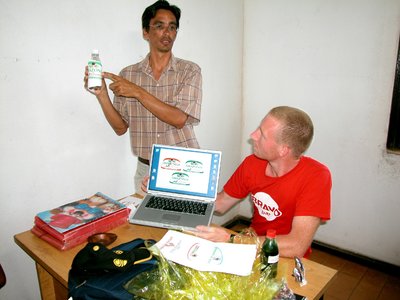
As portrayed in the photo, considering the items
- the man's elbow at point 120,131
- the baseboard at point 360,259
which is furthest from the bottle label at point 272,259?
the baseboard at point 360,259

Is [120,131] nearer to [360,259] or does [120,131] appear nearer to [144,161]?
[144,161]

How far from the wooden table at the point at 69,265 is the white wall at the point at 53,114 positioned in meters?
0.34

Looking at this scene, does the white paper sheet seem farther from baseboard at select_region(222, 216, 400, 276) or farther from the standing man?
baseboard at select_region(222, 216, 400, 276)

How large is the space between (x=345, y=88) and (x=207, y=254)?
1898 mm

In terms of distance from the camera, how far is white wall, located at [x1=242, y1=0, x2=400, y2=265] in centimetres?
229

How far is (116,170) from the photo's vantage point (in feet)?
6.92

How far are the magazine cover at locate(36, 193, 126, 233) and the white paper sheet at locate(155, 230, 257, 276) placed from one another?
15.7 inches

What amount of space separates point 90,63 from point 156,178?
24.9 inches

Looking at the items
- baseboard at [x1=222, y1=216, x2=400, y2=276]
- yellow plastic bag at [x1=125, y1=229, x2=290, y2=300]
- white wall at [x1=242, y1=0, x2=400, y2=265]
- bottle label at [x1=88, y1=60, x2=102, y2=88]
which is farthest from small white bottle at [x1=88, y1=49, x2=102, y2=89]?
baseboard at [x1=222, y1=216, x2=400, y2=276]

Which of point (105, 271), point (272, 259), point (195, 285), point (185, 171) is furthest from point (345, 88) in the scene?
point (105, 271)

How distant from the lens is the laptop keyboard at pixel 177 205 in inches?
59.6

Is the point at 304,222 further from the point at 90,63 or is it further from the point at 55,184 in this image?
the point at 55,184

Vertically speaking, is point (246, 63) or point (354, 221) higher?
point (246, 63)

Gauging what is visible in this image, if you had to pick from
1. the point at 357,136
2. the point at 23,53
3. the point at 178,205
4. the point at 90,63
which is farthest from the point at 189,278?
the point at 357,136
